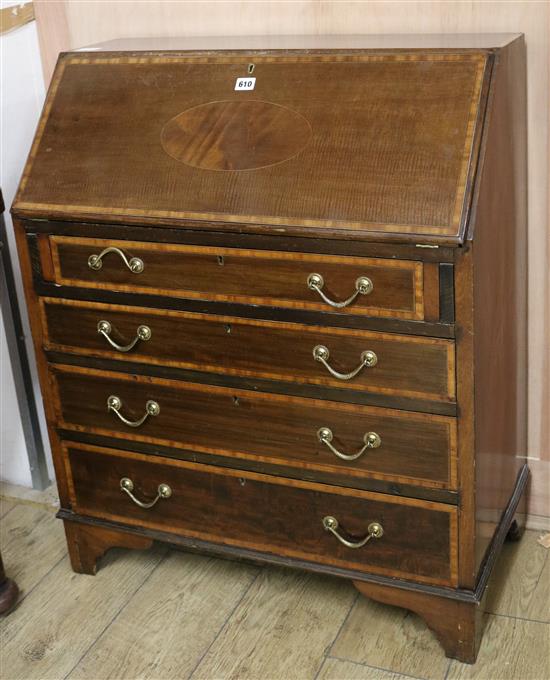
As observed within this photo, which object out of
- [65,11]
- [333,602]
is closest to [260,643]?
[333,602]

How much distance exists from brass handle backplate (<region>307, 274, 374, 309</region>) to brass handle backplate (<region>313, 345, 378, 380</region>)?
0.10 metres

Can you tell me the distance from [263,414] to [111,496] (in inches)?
19.4

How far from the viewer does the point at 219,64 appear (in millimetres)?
1995

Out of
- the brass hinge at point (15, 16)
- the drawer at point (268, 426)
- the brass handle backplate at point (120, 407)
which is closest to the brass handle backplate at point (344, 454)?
the drawer at point (268, 426)

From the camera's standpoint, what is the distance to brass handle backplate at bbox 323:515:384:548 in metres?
2.00

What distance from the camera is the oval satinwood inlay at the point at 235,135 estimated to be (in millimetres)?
1876

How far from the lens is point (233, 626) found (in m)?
2.19

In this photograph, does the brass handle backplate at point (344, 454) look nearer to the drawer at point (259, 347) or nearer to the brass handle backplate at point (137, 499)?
the drawer at point (259, 347)

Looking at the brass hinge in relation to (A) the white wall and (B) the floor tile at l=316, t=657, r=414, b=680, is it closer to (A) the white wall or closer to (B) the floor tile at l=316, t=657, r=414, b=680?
(A) the white wall

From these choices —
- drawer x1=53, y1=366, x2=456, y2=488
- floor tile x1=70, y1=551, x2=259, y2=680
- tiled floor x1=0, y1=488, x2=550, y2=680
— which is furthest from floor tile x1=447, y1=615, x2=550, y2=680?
floor tile x1=70, y1=551, x2=259, y2=680

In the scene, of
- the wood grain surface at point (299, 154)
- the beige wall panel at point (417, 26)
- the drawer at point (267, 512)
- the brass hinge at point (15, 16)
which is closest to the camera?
the wood grain surface at point (299, 154)

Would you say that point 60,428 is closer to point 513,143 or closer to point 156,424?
point 156,424

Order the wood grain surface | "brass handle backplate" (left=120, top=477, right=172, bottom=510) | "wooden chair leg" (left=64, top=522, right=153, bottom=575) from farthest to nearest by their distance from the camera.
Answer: "wooden chair leg" (left=64, top=522, right=153, bottom=575), "brass handle backplate" (left=120, top=477, right=172, bottom=510), the wood grain surface

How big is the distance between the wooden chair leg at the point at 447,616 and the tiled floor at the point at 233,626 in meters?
0.03
